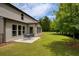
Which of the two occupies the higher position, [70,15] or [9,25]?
[70,15]

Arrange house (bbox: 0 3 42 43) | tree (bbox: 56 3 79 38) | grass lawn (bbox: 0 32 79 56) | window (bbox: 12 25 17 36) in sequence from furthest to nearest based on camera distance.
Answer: window (bbox: 12 25 17 36) < house (bbox: 0 3 42 43) < tree (bbox: 56 3 79 38) < grass lawn (bbox: 0 32 79 56)

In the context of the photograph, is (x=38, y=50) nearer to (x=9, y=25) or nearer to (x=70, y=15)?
(x=70, y=15)

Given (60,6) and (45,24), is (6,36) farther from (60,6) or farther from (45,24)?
(45,24)

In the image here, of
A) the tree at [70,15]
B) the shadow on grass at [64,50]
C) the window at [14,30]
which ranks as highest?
the tree at [70,15]

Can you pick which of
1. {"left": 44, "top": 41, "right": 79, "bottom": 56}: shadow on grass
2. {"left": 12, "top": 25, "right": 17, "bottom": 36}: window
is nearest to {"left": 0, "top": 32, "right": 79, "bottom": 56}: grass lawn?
{"left": 44, "top": 41, "right": 79, "bottom": 56}: shadow on grass

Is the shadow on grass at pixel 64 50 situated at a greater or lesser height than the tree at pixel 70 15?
lesser

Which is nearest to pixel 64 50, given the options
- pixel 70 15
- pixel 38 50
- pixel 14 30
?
pixel 38 50

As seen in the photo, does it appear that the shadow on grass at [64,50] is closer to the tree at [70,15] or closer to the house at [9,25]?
the tree at [70,15]

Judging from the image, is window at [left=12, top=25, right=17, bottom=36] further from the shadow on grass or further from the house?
the shadow on grass

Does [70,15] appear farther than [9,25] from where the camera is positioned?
No

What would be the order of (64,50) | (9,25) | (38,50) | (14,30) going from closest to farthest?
(38,50), (64,50), (9,25), (14,30)

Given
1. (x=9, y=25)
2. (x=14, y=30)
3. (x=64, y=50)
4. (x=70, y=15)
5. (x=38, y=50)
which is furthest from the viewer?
(x=14, y=30)

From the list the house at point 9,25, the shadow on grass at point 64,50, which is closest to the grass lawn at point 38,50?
the shadow on grass at point 64,50

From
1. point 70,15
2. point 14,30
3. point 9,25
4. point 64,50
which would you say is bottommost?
point 64,50
